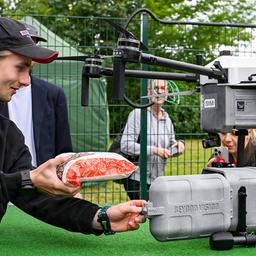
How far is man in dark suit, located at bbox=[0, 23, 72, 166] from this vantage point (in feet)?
11.3

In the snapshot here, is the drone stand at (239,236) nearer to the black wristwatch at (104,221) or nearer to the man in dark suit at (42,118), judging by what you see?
the black wristwatch at (104,221)

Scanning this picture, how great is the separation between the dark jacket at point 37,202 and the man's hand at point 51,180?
0.85ft

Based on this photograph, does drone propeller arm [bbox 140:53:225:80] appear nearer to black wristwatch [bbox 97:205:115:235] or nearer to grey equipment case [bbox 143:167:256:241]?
grey equipment case [bbox 143:167:256:241]

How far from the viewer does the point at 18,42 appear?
199 cm

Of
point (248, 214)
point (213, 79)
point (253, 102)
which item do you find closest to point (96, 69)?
point (213, 79)

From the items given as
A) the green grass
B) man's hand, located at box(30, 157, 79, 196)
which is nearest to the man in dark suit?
man's hand, located at box(30, 157, 79, 196)

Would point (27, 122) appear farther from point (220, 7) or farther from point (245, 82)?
point (220, 7)

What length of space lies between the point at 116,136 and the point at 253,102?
3.15m

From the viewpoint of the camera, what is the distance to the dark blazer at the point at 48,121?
345 centimetres

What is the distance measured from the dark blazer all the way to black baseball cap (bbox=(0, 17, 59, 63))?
55.6 inches

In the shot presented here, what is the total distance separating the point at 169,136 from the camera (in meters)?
5.11

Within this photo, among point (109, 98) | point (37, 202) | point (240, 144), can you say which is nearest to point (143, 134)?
point (109, 98)

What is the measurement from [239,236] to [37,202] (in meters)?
0.76

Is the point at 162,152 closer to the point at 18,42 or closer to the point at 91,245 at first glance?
the point at 91,245
